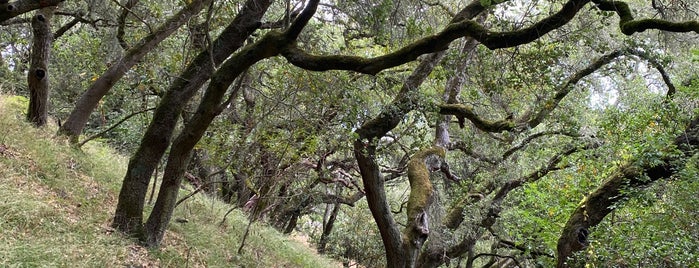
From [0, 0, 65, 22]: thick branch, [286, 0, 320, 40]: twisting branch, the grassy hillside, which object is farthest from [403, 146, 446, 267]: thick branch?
[0, 0, 65, 22]: thick branch

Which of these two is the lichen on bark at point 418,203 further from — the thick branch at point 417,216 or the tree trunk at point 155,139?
the tree trunk at point 155,139

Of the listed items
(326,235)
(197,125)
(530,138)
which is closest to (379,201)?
(530,138)

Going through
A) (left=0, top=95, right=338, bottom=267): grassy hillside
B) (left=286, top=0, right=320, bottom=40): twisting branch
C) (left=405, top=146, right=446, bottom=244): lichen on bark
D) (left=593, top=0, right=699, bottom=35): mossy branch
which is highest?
(left=593, top=0, right=699, bottom=35): mossy branch

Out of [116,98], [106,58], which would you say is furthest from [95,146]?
[106,58]

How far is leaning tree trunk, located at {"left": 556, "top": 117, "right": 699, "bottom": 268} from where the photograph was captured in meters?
5.40

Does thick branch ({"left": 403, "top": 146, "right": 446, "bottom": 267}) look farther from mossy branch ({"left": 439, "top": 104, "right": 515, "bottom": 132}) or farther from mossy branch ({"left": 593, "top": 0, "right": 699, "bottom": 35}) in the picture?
mossy branch ({"left": 593, "top": 0, "right": 699, "bottom": 35})

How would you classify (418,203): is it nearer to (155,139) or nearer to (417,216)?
(417,216)

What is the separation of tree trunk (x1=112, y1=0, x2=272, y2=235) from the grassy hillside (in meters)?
0.25

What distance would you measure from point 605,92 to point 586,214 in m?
6.92

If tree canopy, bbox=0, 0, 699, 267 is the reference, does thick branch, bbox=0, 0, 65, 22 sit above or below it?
below

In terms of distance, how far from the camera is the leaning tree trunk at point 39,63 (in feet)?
26.3

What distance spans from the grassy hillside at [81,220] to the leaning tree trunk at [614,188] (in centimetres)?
427

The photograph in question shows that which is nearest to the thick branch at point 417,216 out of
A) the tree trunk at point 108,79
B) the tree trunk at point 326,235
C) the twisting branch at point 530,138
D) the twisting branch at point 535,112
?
the twisting branch at point 535,112

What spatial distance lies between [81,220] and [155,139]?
1.14 metres
